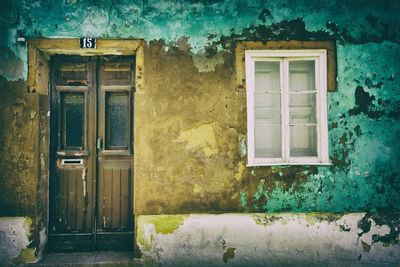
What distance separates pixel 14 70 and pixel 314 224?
14.4ft

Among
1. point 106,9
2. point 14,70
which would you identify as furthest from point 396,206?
point 14,70

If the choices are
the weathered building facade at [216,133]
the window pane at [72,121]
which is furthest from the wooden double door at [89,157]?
the weathered building facade at [216,133]

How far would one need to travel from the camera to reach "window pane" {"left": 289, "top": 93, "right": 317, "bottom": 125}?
4.77 m

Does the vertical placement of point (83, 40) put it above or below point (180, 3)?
below

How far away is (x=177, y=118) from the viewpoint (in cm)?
457

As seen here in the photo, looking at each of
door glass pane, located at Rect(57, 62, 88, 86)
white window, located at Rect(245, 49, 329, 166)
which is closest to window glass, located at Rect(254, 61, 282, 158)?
white window, located at Rect(245, 49, 329, 166)

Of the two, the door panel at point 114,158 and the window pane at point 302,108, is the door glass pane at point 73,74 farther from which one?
the window pane at point 302,108

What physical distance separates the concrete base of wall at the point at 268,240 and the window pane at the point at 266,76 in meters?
1.72

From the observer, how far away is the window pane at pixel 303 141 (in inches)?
188

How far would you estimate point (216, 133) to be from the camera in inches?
181

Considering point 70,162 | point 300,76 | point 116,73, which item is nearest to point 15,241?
point 70,162

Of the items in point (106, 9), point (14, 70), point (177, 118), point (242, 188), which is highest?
point (106, 9)

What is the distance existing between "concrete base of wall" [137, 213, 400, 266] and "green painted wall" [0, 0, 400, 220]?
16cm

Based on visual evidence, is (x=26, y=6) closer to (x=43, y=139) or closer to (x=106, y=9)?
(x=106, y=9)
